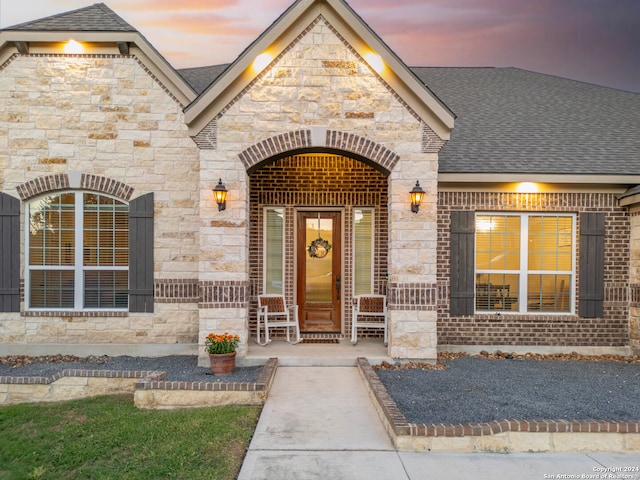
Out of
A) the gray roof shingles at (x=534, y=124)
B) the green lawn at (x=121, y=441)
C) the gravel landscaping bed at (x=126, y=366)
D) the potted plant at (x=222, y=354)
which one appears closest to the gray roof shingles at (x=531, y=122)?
the gray roof shingles at (x=534, y=124)

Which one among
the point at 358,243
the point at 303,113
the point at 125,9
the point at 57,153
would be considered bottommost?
the point at 358,243

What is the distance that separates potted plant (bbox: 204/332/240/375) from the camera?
6.60 m

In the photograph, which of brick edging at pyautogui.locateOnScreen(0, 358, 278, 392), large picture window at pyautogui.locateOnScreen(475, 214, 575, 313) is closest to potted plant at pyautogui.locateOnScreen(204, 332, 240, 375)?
brick edging at pyautogui.locateOnScreen(0, 358, 278, 392)

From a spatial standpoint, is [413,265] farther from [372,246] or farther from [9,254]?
[9,254]

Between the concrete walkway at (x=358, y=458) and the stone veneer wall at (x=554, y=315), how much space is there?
3.67 metres

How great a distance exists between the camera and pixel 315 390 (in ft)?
20.1

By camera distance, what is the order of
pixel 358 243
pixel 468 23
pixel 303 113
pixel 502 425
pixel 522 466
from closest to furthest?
pixel 522 466 → pixel 502 425 → pixel 303 113 → pixel 358 243 → pixel 468 23

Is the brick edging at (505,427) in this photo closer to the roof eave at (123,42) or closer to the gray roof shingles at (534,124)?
the gray roof shingles at (534,124)

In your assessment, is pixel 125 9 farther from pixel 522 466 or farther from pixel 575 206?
pixel 522 466

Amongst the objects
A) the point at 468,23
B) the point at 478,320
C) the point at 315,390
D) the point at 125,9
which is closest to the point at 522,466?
the point at 315,390

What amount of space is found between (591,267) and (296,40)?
6736mm

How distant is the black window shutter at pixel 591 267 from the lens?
8.33 meters

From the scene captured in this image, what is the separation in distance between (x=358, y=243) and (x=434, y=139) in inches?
105

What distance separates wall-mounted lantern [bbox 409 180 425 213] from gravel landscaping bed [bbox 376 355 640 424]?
2584 millimetres
